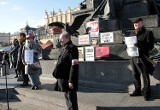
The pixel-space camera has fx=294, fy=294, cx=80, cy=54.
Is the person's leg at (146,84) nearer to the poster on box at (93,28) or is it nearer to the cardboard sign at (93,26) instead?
the poster on box at (93,28)

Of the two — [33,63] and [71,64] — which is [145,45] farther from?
[33,63]

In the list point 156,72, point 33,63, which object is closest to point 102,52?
point 33,63

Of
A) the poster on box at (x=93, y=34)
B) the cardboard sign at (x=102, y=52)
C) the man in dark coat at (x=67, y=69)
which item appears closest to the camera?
the man in dark coat at (x=67, y=69)

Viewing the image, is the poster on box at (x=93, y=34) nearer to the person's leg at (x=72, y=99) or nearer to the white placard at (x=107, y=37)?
the white placard at (x=107, y=37)

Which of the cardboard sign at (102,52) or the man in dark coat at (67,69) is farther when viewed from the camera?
the cardboard sign at (102,52)

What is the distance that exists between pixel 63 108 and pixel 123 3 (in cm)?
467

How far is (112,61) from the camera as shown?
23.7 ft

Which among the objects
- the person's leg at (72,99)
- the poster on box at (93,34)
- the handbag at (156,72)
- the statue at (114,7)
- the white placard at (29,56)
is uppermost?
the statue at (114,7)

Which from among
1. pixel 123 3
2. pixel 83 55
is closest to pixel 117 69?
pixel 83 55

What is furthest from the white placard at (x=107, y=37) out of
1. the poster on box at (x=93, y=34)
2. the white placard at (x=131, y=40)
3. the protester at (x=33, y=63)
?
the white placard at (x=131, y=40)

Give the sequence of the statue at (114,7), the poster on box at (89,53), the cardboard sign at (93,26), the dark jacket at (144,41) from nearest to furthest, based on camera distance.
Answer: the dark jacket at (144,41) < the poster on box at (89,53) < the cardboard sign at (93,26) < the statue at (114,7)

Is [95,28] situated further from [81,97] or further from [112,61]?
[81,97]

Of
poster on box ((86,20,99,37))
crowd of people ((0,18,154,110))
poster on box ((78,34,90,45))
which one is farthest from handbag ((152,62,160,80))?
poster on box ((78,34,90,45))

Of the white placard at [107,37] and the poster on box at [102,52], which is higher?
the white placard at [107,37]
